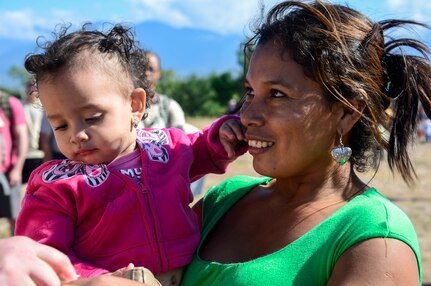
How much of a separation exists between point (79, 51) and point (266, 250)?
938 millimetres

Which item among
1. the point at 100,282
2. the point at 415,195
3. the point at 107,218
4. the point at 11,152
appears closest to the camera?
the point at 100,282

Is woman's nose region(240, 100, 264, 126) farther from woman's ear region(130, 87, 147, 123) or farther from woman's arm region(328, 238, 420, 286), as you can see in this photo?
woman's arm region(328, 238, 420, 286)

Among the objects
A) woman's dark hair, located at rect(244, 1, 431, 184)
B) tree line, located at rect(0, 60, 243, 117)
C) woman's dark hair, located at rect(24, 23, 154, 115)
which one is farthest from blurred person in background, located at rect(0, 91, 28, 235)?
tree line, located at rect(0, 60, 243, 117)

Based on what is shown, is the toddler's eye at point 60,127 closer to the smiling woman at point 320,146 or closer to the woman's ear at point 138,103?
the woman's ear at point 138,103

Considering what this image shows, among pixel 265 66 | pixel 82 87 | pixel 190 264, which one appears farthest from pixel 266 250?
pixel 82 87

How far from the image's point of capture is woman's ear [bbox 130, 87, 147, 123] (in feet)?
8.14

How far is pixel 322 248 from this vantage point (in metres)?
2.06

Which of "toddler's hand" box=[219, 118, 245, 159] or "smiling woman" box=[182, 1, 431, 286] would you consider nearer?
"smiling woman" box=[182, 1, 431, 286]

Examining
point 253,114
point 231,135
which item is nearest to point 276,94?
point 253,114

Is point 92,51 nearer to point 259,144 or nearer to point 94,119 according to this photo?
point 94,119

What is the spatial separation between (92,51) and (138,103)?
26 centimetres

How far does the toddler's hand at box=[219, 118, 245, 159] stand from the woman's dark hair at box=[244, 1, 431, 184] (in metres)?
0.31

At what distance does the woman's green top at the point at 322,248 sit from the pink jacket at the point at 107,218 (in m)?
0.18

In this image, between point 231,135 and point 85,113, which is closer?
point 85,113
